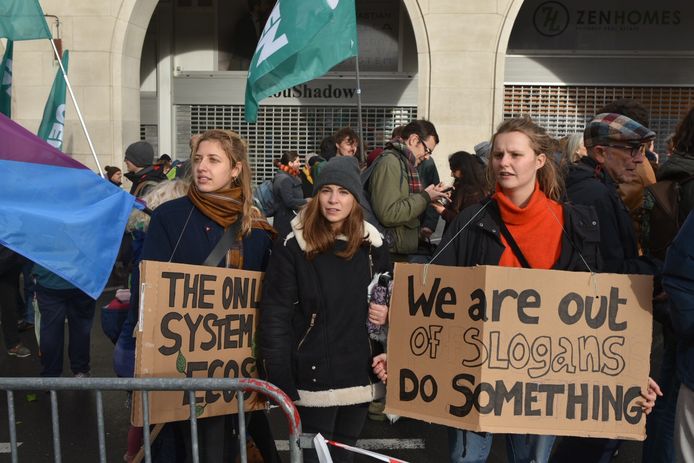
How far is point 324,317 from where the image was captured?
3.52m

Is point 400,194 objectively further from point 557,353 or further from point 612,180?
point 557,353

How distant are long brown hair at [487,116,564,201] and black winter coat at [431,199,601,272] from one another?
106 millimetres

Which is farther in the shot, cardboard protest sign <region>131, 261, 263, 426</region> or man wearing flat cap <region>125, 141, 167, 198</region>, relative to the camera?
man wearing flat cap <region>125, 141, 167, 198</region>

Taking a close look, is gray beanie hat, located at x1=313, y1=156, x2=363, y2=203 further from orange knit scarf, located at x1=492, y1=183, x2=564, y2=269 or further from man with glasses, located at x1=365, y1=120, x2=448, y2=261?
man with glasses, located at x1=365, y1=120, x2=448, y2=261

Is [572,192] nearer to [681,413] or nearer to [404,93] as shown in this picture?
[681,413]

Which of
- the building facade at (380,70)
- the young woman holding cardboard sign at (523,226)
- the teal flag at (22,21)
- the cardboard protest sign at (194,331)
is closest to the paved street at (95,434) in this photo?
the cardboard protest sign at (194,331)

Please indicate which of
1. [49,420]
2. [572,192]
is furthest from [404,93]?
[572,192]

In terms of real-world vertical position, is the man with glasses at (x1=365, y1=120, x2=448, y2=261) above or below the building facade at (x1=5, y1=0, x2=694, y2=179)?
below

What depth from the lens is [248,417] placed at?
3.90m

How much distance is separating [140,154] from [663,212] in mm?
5065

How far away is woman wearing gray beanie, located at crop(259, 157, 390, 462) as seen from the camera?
137 inches

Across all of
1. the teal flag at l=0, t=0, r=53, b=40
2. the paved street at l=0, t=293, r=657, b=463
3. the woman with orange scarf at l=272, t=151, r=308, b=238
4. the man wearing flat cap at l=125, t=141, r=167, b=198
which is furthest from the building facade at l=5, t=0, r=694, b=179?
the paved street at l=0, t=293, r=657, b=463


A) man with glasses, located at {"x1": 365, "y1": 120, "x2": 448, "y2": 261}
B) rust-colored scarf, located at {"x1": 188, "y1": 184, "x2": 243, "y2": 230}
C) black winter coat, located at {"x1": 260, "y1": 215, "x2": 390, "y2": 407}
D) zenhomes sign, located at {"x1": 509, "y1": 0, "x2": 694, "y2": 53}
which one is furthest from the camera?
zenhomes sign, located at {"x1": 509, "y1": 0, "x2": 694, "y2": 53}

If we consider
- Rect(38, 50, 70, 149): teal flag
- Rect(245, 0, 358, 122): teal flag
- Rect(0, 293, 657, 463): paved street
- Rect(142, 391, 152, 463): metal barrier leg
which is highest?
Rect(245, 0, 358, 122): teal flag
